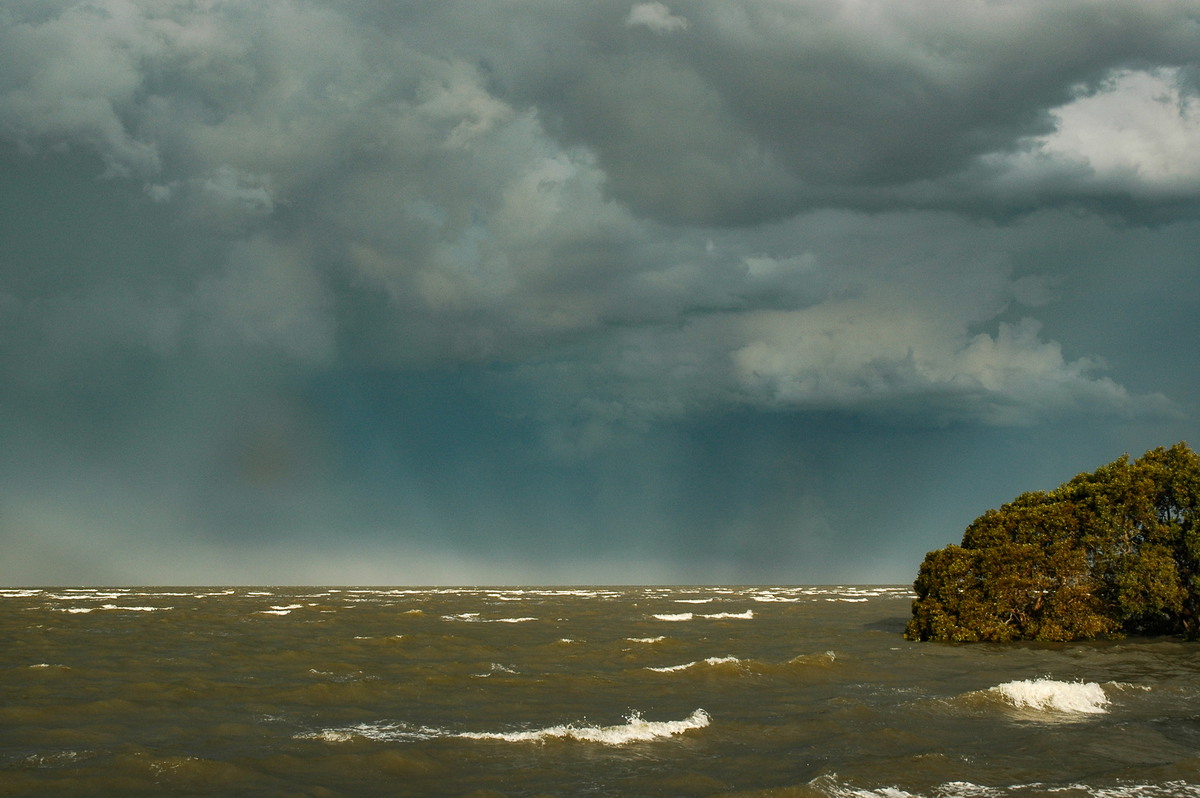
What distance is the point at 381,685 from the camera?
24641mm

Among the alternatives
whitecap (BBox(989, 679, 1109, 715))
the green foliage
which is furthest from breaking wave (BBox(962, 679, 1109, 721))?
the green foliage

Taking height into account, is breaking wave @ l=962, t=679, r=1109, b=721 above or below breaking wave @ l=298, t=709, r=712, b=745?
below

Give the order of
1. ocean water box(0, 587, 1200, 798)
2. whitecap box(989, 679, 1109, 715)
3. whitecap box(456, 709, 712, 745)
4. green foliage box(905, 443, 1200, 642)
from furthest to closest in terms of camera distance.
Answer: green foliage box(905, 443, 1200, 642) < whitecap box(989, 679, 1109, 715) < whitecap box(456, 709, 712, 745) < ocean water box(0, 587, 1200, 798)

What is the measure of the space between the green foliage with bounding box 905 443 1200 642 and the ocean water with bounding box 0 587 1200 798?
6.55 feet

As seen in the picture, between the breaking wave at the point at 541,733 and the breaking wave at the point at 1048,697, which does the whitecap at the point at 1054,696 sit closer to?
the breaking wave at the point at 1048,697

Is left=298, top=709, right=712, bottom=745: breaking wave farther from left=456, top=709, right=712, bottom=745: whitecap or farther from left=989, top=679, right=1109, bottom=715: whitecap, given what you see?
left=989, top=679, right=1109, bottom=715: whitecap

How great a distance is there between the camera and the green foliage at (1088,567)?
1389 inches

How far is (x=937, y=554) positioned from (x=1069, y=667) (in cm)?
1079

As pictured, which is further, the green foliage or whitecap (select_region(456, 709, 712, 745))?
the green foliage

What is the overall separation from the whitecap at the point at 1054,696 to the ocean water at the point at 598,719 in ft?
0.21

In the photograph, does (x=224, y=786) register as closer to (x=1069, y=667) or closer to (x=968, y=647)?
(x=1069, y=667)

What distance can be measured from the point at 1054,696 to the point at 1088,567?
18.8 metres

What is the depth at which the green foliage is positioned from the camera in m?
35.3

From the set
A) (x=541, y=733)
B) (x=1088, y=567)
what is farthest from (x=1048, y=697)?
(x=1088, y=567)
